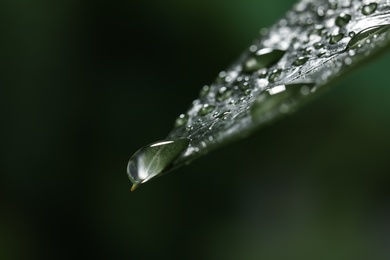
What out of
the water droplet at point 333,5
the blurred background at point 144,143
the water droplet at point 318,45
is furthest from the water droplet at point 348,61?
the blurred background at point 144,143

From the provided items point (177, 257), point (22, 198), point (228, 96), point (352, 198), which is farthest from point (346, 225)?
point (228, 96)

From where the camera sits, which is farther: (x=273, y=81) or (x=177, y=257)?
(x=177, y=257)

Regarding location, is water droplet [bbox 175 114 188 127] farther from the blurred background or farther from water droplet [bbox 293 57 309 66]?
the blurred background

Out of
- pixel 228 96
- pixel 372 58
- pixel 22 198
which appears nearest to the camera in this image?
pixel 372 58

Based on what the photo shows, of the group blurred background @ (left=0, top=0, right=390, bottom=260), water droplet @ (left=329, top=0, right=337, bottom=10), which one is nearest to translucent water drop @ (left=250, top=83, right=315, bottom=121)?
water droplet @ (left=329, top=0, right=337, bottom=10)

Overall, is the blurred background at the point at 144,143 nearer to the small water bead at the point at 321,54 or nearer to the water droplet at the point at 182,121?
the water droplet at the point at 182,121

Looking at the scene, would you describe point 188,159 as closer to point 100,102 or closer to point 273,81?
point 273,81
